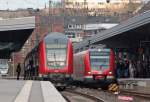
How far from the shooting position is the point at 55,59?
39625 mm

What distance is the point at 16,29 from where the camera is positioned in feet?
164

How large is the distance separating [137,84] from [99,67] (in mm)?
3271

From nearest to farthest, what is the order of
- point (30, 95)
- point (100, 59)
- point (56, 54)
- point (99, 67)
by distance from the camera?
point (30, 95) → point (56, 54) → point (99, 67) → point (100, 59)

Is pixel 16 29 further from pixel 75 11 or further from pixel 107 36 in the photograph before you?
pixel 75 11

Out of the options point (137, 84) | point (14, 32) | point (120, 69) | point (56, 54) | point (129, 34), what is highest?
point (14, 32)

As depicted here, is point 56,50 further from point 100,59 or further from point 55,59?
point 100,59

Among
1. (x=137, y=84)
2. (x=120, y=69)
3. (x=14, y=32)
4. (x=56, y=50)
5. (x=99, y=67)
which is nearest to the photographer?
(x=56, y=50)

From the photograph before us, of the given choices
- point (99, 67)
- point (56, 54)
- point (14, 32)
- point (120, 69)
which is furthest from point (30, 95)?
point (14, 32)

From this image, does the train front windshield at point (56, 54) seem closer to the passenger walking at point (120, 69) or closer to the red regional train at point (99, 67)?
the red regional train at point (99, 67)

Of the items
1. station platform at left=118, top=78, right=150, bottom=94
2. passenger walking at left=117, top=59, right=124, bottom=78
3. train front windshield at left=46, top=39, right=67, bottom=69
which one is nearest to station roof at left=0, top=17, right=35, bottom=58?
passenger walking at left=117, top=59, right=124, bottom=78

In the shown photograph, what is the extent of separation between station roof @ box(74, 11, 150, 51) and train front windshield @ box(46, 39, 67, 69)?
21.4ft

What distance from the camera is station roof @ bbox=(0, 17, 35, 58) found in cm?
4966

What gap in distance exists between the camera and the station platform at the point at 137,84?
38.7 metres

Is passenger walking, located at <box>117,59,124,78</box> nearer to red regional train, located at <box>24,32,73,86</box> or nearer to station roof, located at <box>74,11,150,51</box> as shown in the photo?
station roof, located at <box>74,11,150,51</box>
